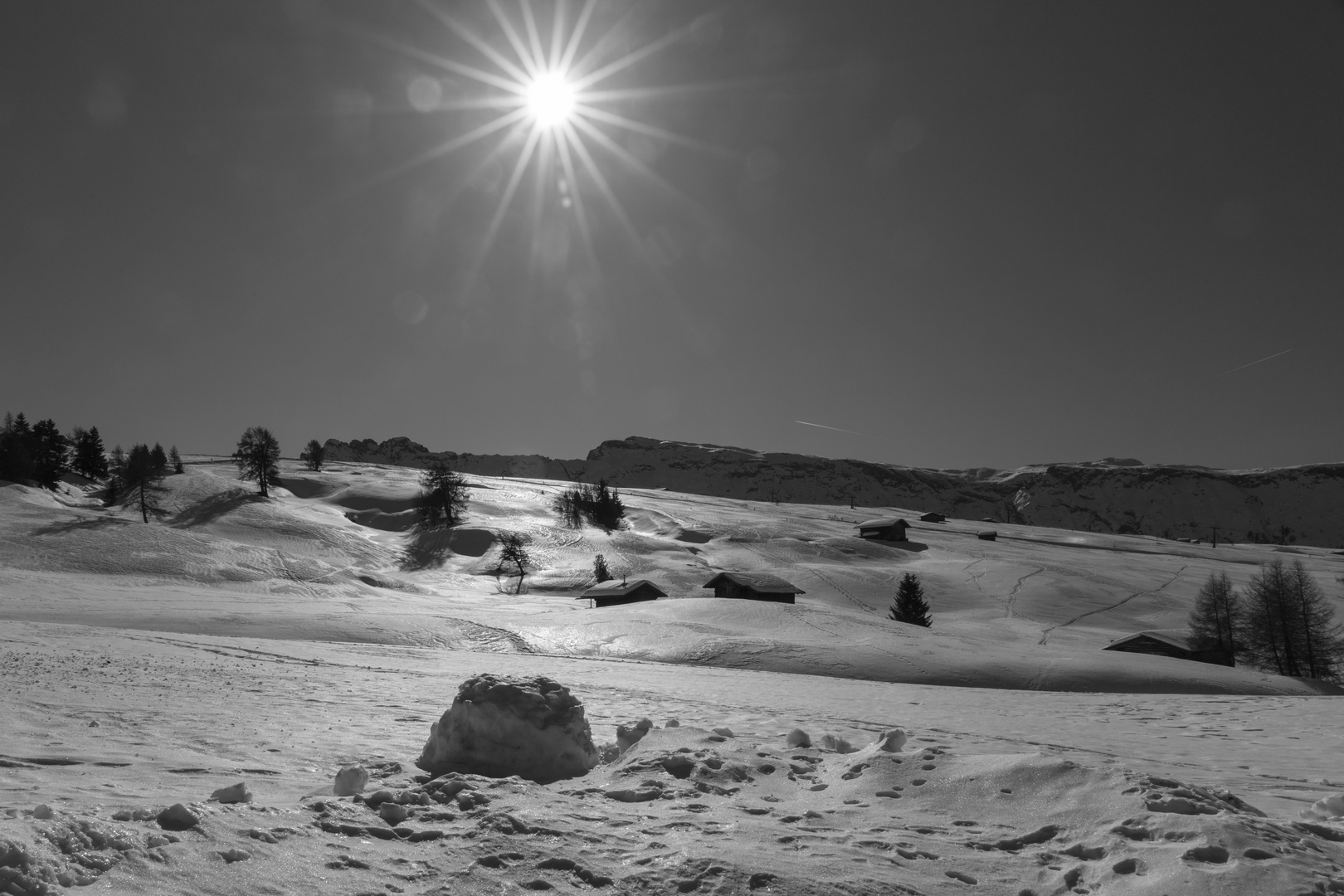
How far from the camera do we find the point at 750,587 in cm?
5219

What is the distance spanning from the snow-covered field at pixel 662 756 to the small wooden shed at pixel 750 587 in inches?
445

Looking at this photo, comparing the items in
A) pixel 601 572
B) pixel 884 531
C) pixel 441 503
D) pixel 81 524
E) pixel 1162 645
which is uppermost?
pixel 884 531

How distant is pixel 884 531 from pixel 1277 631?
41385 millimetres

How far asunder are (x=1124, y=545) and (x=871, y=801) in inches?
4607

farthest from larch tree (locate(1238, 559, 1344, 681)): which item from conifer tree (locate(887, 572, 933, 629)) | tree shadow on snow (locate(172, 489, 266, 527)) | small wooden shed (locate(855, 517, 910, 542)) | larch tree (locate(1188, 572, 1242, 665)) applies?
tree shadow on snow (locate(172, 489, 266, 527))

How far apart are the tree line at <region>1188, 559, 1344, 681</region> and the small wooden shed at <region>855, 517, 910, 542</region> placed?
117 feet

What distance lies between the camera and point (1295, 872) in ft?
15.8

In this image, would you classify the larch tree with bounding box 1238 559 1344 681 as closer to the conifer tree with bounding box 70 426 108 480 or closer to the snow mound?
the snow mound

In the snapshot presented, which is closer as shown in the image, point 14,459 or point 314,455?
point 14,459

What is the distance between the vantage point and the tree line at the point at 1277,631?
5138 cm

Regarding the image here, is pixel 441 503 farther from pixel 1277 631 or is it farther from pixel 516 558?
pixel 1277 631

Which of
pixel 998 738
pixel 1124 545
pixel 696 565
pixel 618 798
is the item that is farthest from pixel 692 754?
pixel 1124 545

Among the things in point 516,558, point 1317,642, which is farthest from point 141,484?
point 1317,642

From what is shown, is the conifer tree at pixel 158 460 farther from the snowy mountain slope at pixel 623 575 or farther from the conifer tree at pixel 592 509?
the conifer tree at pixel 592 509
